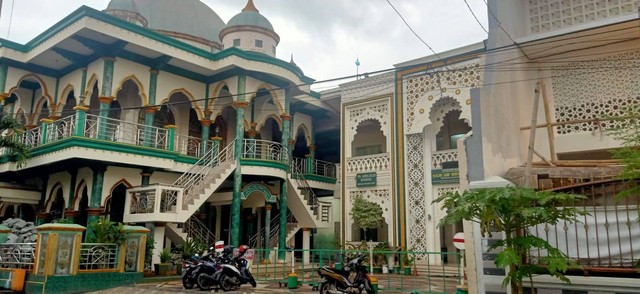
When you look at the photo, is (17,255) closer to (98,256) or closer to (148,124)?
(98,256)

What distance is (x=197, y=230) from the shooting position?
16.5m

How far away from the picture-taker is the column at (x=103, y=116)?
44.4 ft

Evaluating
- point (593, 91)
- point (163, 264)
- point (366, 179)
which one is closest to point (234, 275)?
point (163, 264)

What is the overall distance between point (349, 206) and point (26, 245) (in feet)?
32.6

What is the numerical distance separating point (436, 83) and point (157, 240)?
9430mm

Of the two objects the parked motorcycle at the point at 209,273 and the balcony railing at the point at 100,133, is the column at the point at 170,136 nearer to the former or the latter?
the balcony railing at the point at 100,133

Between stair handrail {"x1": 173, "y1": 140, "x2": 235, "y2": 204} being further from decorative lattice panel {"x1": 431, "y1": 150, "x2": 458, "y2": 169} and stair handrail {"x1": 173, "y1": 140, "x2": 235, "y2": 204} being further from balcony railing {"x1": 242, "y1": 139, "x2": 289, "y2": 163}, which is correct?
decorative lattice panel {"x1": 431, "y1": 150, "x2": 458, "y2": 169}

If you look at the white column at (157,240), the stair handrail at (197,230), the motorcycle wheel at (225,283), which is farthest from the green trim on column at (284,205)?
the motorcycle wheel at (225,283)

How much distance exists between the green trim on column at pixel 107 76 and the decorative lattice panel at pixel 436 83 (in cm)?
899

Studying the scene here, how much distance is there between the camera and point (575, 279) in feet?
18.3

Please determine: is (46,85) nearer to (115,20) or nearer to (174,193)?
(115,20)

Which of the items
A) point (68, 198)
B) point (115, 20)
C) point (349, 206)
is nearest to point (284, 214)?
point (349, 206)

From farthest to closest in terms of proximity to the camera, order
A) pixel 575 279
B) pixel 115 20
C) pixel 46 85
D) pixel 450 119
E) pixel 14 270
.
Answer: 1. pixel 450 119
2. pixel 46 85
3. pixel 115 20
4. pixel 14 270
5. pixel 575 279

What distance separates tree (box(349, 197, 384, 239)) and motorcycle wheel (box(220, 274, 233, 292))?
671 centimetres
